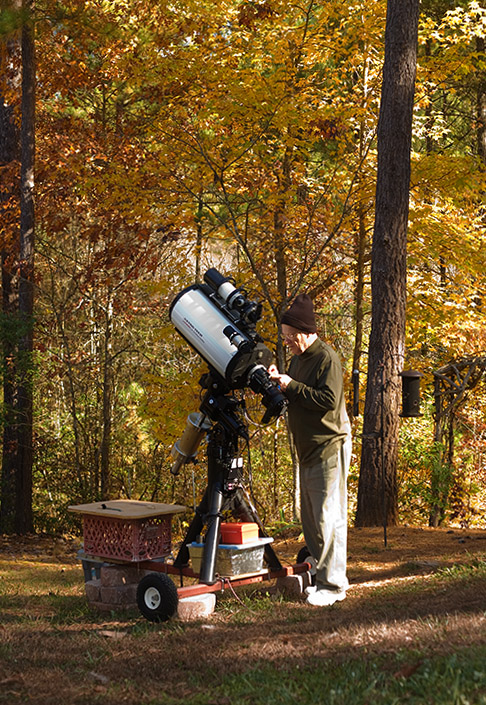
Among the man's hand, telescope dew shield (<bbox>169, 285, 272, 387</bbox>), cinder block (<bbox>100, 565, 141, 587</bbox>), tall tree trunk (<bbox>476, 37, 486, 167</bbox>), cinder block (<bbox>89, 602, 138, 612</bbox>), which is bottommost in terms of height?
cinder block (<bbox>89, 602, 138, 612</bbox>)

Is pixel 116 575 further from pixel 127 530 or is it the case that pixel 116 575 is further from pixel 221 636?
pixel 221 636

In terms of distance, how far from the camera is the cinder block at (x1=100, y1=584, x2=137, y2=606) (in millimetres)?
5598

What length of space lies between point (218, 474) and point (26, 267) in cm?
676

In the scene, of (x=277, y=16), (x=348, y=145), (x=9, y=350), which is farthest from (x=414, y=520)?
(x=277, y=16)

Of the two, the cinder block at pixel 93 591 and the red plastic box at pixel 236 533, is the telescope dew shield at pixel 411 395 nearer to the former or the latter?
the red plastic box at pixel 236 533

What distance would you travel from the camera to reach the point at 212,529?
530cm

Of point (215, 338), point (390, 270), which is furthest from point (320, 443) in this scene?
point (390, 270)

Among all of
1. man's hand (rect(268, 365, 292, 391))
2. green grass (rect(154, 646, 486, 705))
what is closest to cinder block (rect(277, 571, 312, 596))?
man's hand (rect(268, 365, 292, 391))

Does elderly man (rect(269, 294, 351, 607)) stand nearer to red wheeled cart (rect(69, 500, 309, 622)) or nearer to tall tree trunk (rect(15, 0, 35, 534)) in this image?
red wheeled cart (rect(69, 500, 309, 622))

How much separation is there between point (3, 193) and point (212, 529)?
29.9ft

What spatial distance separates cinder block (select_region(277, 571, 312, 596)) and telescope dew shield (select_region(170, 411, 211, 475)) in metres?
1.09

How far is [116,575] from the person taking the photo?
223 inches

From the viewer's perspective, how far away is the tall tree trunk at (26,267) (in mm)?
11266

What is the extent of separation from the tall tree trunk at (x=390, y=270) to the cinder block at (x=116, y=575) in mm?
3980
